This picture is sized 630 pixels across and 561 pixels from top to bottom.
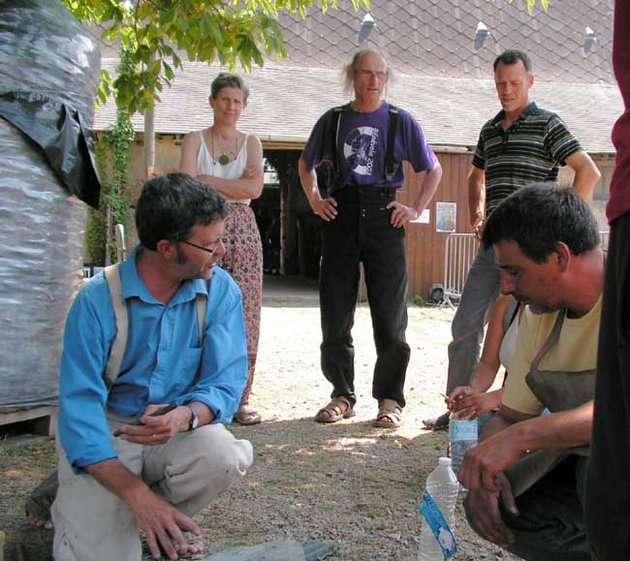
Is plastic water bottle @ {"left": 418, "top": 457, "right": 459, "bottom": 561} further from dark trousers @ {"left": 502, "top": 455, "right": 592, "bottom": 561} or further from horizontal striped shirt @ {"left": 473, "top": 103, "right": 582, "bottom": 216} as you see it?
horizontal striped shirt @ {"left": 473, "top": 103, "right": 582, "bottom": 216}

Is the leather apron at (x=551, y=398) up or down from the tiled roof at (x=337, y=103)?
down

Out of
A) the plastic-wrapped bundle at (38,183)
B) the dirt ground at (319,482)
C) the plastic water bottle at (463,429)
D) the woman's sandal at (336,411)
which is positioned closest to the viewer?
the plastic water bottle at (463,429)

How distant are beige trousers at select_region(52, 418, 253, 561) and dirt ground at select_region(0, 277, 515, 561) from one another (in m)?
0.44

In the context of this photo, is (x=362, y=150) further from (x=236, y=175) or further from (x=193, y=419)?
(x=193, y=419)

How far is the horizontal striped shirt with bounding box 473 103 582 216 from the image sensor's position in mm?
4418

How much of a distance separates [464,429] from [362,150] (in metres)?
2.29

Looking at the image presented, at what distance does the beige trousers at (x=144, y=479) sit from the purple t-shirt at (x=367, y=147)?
2.49 meters

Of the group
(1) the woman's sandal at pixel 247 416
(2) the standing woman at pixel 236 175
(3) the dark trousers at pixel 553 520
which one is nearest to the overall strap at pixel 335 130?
(2) the standing woman at pixel 236 175

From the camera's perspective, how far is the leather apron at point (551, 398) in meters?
2.32

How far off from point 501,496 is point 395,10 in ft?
62.3

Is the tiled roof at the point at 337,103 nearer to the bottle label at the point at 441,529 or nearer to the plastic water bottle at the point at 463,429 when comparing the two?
the plastic water bottle at the point at 463,429

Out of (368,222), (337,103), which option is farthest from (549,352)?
(337,103)

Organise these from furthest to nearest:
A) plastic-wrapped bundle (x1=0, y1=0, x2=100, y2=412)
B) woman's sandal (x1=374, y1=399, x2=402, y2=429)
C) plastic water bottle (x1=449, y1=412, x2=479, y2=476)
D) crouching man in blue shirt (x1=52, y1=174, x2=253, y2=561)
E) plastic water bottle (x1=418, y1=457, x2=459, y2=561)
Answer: woman's sandal (x1=374, y1=399, x2=402, y2=429), plastic-wrapped bundle (x1=0, y1=0, x2=100, y2=412), plastic water bottle (x1=449, y1=412, x2=479, y2=476), plastic water bottle (x1=418, y1=457, x2=459, y2=561), crouching man in blue shirt (x1=52, y1=174, x2=253, y2=561)

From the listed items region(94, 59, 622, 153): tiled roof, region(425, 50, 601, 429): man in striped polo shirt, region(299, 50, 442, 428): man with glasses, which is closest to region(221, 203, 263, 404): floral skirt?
region(299, 50, 442, 428): man with glasses
